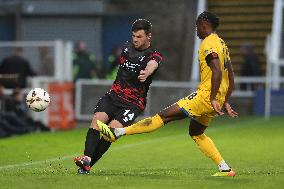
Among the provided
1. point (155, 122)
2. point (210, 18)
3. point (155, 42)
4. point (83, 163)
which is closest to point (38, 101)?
point (83, 163)

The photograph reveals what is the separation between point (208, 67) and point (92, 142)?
168 cm

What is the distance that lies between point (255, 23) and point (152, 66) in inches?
814

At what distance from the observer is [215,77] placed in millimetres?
11719

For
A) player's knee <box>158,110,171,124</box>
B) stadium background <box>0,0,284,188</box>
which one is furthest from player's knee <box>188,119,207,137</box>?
stadium background <box>0,0,284,188</box>

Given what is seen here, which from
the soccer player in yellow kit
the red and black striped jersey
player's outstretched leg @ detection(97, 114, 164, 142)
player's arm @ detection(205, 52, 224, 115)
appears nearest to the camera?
player's arm @ detection(205, 52, 224, 115)

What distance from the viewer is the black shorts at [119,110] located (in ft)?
41.4

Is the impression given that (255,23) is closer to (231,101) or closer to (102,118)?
(231,101)

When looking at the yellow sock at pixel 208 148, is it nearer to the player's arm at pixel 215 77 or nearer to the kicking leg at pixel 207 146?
the kicking leg at pixel 207 146

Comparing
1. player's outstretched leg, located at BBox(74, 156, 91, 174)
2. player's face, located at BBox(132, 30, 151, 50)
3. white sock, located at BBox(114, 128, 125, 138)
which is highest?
player's face, located at BBox(132, 30, 151, 50)

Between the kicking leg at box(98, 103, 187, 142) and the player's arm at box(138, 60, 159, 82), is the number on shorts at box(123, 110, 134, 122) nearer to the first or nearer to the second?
the kicking leg at box(98, 103, 187, 142)

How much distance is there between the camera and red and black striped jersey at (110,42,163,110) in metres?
12.7

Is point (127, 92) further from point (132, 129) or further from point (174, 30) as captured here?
point (174, 30)

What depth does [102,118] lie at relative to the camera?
495 inches

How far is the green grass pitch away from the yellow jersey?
39.7 inches
